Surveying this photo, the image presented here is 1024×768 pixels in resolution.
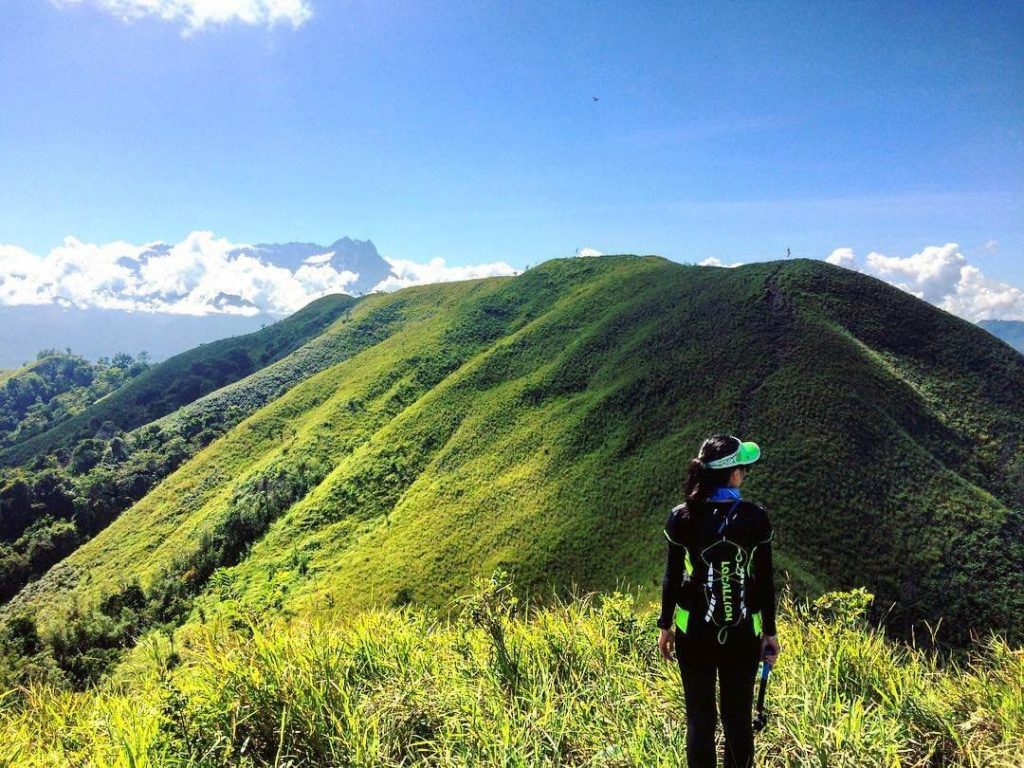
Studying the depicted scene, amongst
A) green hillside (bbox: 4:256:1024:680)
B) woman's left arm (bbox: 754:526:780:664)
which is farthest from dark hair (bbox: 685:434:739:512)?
green hillside (bbox: 4:256:1024:680)

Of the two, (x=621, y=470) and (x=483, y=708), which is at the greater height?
(x=483, y=708)

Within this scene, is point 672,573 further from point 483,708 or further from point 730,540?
point 483,708

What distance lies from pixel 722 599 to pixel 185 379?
181288 millimetres

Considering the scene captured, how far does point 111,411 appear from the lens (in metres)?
149

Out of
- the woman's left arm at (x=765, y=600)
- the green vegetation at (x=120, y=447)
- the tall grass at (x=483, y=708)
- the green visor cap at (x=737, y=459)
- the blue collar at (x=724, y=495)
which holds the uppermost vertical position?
the green visor cap at (x=737, y=459)

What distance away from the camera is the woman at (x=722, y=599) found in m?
4.70

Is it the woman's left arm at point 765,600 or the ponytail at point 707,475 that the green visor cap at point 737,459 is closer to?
the ponytail at point 707,475

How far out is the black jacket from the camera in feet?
15.7

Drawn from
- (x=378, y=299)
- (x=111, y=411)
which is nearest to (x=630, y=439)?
(x=378, y=299)

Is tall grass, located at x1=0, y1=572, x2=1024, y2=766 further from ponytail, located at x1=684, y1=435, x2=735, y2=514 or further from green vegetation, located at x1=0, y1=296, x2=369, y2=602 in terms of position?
green vegetation, located at x1=0, y1=296, x2=369, y2=602

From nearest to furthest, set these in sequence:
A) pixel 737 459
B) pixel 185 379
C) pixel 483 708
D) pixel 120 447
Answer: pixel 737 459 < pixel 483 708 < pixel 120 447 < pixel 185 379

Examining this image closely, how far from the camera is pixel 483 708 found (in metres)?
5.26

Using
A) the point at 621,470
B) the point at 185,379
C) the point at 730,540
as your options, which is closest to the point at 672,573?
the point at 730,540

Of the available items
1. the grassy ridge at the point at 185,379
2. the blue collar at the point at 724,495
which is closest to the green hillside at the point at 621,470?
the blue collar at the point at 724,495
